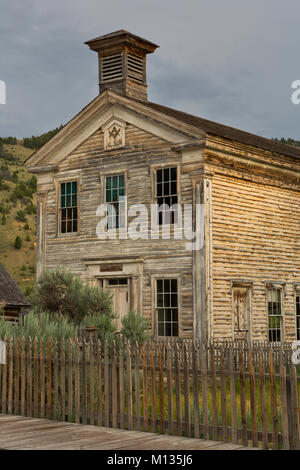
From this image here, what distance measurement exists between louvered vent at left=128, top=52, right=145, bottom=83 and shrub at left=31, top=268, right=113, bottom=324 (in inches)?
359

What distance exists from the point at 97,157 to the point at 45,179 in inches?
89.5

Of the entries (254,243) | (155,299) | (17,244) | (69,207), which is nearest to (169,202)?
(155,299)

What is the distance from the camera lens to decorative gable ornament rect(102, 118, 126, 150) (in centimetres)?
2109

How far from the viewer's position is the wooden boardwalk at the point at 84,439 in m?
8.41

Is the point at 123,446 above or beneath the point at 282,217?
beneath

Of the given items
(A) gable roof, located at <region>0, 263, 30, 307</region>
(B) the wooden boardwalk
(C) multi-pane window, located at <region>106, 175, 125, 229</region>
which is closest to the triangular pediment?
(C) multi-pane window, located at <region>106, 175, 125, 229</region>

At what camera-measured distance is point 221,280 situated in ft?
63.1

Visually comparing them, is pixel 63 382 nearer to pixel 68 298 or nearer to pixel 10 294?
Answer: pixel 68 298

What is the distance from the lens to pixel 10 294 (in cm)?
2858

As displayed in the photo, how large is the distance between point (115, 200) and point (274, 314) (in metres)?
6.10
